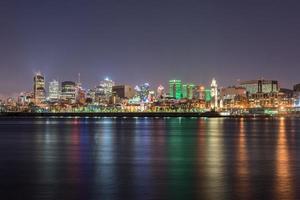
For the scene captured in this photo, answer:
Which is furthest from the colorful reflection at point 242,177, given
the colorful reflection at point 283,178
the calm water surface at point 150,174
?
the colorful reflection at point 283,178

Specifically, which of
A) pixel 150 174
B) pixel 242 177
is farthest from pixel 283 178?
pixel 150 174

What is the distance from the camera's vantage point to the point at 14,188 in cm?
1930

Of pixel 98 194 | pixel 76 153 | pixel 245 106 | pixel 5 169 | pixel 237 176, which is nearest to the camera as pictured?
pixel 98 194

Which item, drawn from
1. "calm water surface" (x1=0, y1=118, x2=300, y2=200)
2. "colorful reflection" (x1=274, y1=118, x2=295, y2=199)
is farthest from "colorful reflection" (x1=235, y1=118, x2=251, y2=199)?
"colorful reflection" (x1=274, y1=118, x2=295, y2=199)

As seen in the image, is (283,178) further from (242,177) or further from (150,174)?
(150,174)

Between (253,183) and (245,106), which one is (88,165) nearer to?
(253,183)

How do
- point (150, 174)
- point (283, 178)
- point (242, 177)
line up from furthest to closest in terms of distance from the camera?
point (150, 174) < point (242, 177) < point (283, 178)

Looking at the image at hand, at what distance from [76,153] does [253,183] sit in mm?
15976

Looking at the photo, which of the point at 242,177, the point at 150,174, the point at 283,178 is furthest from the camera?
the point at 150,174

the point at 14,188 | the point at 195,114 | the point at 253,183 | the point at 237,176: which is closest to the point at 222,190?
the point at 253,183

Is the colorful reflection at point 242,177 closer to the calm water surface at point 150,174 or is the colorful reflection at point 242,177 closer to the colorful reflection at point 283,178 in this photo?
the calm water surface at point 150,174

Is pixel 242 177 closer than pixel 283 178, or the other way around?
pixel 283 178

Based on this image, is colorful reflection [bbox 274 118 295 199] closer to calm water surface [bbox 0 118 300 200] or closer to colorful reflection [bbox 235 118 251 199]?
calm water surface [bbox 0 118 300 200]

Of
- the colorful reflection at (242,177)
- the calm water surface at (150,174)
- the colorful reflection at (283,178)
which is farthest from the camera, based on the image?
the calm water surface at (150,174)
